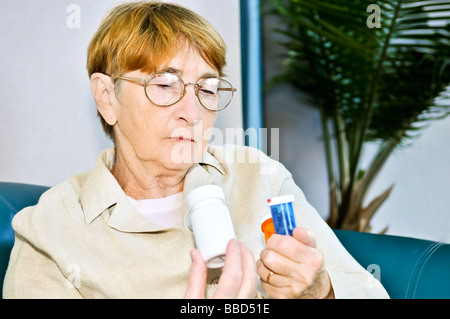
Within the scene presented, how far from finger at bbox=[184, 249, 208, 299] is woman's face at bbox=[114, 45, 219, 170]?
12.3 inches

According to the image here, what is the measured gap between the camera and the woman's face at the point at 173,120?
984mm

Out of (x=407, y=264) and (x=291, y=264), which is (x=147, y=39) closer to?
(x=291, y=264)

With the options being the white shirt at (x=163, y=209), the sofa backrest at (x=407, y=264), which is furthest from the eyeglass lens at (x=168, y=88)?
the sofa backrest at (x=407, y=264)

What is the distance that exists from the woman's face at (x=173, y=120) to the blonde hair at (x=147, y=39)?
0.02 metres

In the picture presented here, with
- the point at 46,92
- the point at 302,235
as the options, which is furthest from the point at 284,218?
the point at 46,92

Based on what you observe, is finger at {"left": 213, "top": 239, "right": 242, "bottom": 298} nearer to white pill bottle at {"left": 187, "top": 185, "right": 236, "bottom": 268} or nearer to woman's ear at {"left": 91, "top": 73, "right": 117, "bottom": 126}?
white pill bottle at {"left": 187, "top": 185, "right": 236, "bottom": 268}

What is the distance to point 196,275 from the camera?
0.73 m

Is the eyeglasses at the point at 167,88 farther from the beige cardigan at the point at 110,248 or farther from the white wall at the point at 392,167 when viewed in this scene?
the white wall at the point at 392,167

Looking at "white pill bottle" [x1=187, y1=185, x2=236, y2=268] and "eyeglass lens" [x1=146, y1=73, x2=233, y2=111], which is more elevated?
"eyeglass lens" [x1=146, y1=73, x2=233, y2=111]

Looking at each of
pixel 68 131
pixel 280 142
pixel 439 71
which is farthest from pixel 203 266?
pixel 280 142

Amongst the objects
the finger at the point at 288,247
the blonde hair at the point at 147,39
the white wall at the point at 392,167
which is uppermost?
the blonde hair at the point at 147,39

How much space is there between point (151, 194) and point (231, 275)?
419 millimetres

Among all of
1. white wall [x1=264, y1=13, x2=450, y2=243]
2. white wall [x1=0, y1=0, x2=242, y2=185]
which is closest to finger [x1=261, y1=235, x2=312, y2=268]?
white wall [x1=0, y1=0, x2=242, y2=185]

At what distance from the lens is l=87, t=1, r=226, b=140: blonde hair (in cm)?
98
